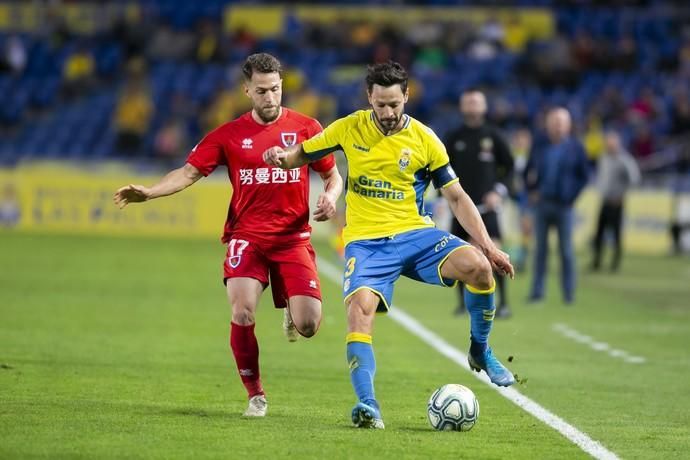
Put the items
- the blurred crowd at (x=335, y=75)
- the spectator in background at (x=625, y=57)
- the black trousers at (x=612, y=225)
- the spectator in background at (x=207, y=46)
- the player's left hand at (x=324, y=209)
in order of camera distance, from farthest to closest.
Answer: the spectator in background at (x=207, y=46) → the spectator in background at (x=625, y=57) → the blurred crowd at (x=335, y=75) → the black trousers at (x=612, y=225) → the player's left hand at (x=324, y=209)

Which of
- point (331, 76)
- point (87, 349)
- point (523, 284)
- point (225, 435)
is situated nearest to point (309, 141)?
point (225, 435)

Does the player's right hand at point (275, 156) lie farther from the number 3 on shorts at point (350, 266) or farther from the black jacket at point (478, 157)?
the black jacket at point (478, 157)

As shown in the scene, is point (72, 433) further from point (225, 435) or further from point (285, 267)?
point (285, 267)

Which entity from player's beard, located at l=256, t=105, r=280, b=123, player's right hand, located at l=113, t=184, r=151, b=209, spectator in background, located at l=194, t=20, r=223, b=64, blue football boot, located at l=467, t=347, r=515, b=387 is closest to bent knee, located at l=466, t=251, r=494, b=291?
blue football boot, located at l=467, t=347, r=515, b=387

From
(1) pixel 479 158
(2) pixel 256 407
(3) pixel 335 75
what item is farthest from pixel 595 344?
(3) pixel 335 75

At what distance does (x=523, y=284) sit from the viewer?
20.8m

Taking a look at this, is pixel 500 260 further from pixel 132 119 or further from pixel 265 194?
pixel 132 119

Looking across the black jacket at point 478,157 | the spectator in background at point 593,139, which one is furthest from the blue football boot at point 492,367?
the spectator in background at point 593,139

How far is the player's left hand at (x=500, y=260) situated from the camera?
8273 millimetres

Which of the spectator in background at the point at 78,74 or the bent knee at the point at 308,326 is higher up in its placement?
the spectator in background at the point at 78,74

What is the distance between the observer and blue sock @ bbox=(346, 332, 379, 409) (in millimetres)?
7984

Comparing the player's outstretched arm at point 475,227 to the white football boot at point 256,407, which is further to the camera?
the white football boot at point 256,407

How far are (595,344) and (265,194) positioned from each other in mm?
5636

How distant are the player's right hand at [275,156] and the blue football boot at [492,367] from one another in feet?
5.62
